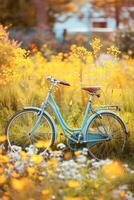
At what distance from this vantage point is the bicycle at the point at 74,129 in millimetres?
7789

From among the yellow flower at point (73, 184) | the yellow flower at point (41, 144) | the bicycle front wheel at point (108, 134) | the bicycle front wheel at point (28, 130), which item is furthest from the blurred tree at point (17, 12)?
the yellow flower at point (73, 184)

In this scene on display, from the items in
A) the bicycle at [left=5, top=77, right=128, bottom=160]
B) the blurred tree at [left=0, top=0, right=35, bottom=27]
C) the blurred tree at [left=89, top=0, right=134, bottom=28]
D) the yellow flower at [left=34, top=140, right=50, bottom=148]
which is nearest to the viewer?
the yellow flower at [left=34, top=140, right=50, bottom=148]

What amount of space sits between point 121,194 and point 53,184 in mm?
603

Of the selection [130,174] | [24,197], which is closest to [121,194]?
[24,197]

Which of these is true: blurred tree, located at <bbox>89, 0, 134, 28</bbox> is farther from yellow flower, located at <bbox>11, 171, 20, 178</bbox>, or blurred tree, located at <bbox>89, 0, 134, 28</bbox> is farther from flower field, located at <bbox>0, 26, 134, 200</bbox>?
yellow flower, located at <bbox>11, 171, 20, 178</bbox>

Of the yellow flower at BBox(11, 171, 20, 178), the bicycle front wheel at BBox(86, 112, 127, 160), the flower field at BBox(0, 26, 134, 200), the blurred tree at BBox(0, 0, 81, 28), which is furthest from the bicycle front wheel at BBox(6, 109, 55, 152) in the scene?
the blurred tree at BBox(0, 0, 81, 28)

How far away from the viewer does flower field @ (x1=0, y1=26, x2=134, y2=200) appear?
565cm

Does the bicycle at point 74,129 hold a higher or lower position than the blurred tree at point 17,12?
lower

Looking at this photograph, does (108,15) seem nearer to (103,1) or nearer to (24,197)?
(103,1)

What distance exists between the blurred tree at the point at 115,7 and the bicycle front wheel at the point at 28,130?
58.9 feet

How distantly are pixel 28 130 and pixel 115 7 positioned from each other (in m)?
18.4

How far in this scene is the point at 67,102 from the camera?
8820mm

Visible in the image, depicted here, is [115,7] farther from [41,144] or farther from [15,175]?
[15,175]

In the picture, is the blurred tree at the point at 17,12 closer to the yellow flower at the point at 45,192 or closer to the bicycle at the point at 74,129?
the bicycle at the point at 74,129
